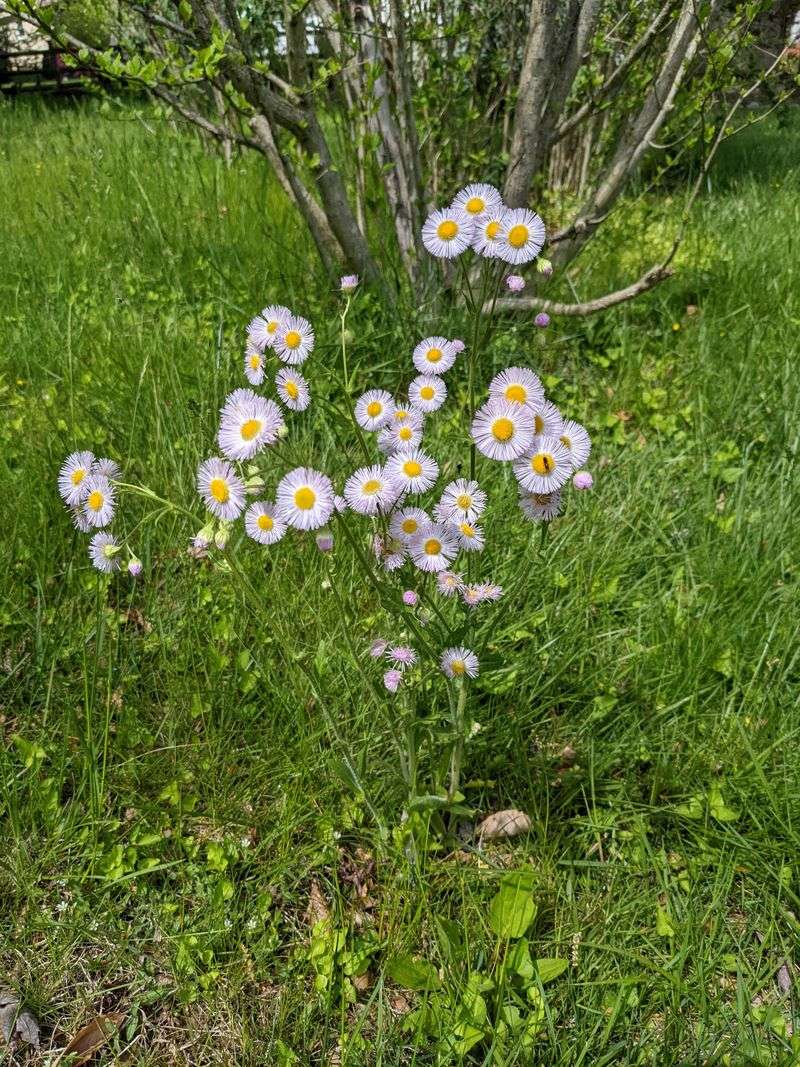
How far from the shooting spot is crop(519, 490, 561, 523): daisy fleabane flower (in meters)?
1.08

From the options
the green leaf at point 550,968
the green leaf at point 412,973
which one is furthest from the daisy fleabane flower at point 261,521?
the green leaf at point 550,968

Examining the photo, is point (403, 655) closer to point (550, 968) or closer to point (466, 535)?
point (466, 535)

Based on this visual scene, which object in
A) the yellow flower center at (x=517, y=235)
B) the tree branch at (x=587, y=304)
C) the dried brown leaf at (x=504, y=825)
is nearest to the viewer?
the yellow flower center at (x=517, y=235)

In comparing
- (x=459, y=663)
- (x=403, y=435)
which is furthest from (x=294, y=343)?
(x=459, y=663)

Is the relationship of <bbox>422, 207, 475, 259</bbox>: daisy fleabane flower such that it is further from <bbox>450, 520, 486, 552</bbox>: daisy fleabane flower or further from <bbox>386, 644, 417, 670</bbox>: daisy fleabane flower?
<bbox>386, 644, 417, 670</bbox>: daisy fleabane flower

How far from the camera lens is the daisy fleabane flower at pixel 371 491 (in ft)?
3.43

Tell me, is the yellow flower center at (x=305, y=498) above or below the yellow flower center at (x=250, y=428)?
below

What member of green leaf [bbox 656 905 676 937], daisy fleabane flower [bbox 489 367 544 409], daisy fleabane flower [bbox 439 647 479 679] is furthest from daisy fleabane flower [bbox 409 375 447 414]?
green leaf [bbox 656 905 676 937]

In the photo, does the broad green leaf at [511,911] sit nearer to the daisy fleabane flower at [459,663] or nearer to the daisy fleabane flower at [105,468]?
the daisy fleabane flower at [459,663]

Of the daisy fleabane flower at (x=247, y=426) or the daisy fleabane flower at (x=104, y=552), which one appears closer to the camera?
the daisy fleabane flower at (x=247, y=426)

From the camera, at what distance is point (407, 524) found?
1099 mm

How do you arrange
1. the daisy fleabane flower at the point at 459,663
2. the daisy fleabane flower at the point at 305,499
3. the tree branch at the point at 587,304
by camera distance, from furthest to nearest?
the tree branch at the point at 587,304
the daisy fleabane flower at the point at 459,663
the daisy fleabane flower at the point at 305,499

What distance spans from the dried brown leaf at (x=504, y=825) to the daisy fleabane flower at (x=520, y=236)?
3.19ft

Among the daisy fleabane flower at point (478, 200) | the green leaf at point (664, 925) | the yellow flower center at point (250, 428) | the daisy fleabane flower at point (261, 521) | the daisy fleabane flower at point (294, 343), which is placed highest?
the daisy fleabane flower at point (478, 200)
